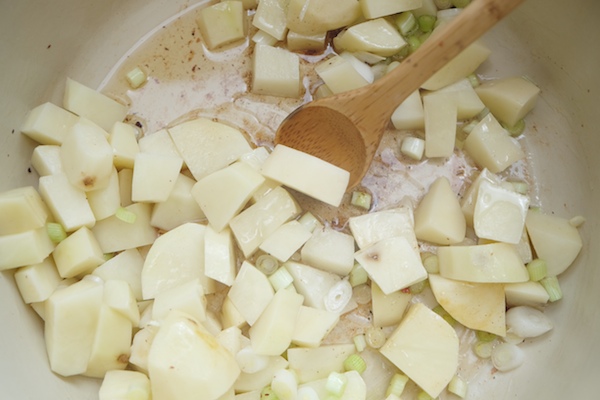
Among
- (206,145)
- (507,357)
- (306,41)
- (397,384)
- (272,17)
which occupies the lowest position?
(507,357)

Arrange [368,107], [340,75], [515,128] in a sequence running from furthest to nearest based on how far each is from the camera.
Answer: [515,128] → [340,75] → [368,107]

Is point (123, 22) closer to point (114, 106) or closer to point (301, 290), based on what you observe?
point (114, 106)

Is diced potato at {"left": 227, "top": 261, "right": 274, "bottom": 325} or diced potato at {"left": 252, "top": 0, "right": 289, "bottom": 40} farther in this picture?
diced potato at {"left": 252, "top": 0, "right": 289, "bottom": 40}

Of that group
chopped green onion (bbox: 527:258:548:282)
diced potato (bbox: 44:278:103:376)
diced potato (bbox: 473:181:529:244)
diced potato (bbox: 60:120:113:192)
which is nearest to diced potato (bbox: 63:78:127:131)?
diced potato (bbox: 60:120:113:192)

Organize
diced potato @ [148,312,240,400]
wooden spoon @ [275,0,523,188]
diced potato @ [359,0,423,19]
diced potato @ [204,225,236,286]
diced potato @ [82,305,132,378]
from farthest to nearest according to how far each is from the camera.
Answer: diced potato @ [359,0,423,19]
diced potato @ [204,225,236,286]
diced potato @ [82,305,132,378]
diced potato @ [148,312,240,400]
wooden spoon @ [275,0,523,188]

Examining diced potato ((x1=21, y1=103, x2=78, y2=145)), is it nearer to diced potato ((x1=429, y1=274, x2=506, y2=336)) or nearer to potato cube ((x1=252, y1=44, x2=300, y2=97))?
potato cube ((x1=252, y1=44, x2=300, y2=97))

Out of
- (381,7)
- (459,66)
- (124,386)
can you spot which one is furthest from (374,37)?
(124,386)

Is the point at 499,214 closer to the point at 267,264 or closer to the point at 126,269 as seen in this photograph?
the point at 267,264
